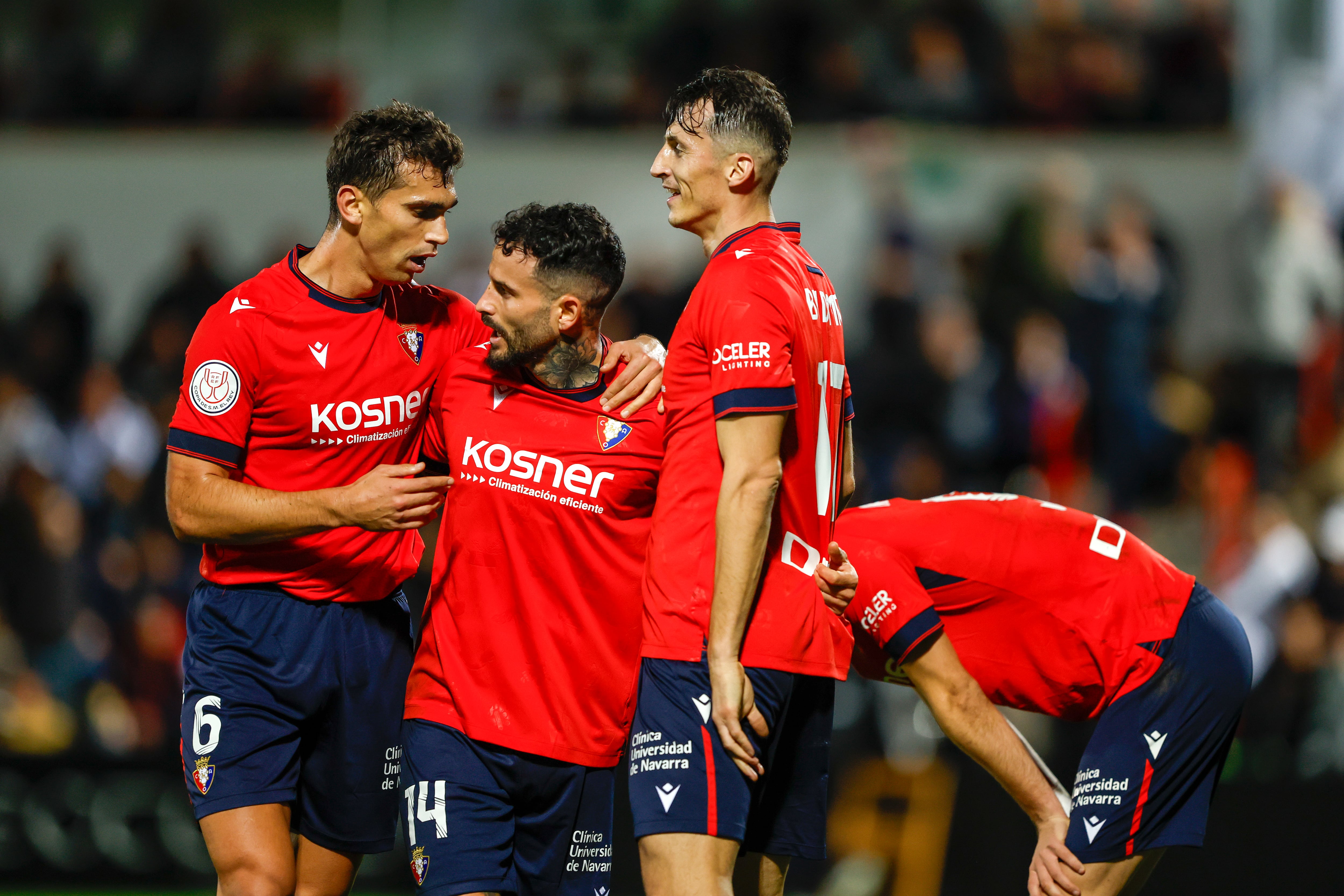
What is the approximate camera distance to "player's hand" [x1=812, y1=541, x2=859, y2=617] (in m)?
4.25

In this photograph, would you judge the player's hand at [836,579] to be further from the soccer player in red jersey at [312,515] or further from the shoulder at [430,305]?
the shoulder at [430,305]

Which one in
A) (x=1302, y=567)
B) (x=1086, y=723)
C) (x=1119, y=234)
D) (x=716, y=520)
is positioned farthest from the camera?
(x=1119, y=234)

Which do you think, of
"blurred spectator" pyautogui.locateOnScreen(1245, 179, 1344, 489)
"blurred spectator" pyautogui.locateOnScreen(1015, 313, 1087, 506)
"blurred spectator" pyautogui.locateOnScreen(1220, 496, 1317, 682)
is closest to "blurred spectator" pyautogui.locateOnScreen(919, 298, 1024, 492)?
"blurred spectator" pyautogui.locateOnScreen(1015, 313, 1087, 506)

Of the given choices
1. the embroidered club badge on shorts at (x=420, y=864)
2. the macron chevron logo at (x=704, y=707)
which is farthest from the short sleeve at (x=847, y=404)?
the embroidered club badge on shorts at (x=420, y=864)

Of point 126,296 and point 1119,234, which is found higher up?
point 1119,234

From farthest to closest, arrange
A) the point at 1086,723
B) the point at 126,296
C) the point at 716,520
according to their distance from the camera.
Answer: the point at 126,296, the point at 1086,723, the point at 716,520

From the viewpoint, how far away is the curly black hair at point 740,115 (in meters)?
4.38

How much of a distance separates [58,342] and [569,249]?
1019cm

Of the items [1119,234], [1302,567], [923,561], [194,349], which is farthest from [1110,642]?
[1119,234]

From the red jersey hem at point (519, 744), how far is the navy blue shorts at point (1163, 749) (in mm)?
1579

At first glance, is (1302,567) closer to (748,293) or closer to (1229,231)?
(1229,231)

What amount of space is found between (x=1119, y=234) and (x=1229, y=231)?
7.66ft

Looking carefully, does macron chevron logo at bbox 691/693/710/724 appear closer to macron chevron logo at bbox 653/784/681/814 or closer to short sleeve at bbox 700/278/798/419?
macron chevron logo at bbox 653/784/681/814

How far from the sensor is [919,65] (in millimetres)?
13250
